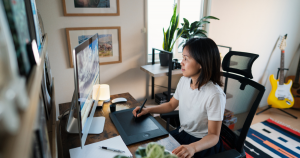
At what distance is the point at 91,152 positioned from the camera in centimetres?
86

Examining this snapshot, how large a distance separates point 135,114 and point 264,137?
2.14 m

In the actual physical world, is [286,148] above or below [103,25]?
below

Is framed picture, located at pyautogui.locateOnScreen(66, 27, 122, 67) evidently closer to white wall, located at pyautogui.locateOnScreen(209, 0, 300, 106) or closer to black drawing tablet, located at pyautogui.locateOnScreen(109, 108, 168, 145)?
black drawing tablet, located at pyautogui.locateOnScreen(109, 108, 168, 145)

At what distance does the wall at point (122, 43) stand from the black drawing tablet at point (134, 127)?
3.07 feet

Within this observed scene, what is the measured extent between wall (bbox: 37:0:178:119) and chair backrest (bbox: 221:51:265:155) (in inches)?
43.7

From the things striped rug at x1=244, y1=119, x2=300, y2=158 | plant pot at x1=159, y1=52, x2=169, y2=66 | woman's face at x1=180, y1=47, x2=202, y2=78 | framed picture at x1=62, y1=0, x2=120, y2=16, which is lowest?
striped rug at x1=244, y1=119, x2=300, y2=158

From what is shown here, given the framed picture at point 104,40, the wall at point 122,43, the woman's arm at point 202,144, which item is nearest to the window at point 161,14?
the wall at point 122,43

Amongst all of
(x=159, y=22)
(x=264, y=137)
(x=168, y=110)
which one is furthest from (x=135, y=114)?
(x=264, y=137)

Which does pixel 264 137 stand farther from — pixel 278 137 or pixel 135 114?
pixel 135 114

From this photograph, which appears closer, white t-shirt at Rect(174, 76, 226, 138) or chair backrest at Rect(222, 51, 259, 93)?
white t-shirt at Rect(174, 76, 226, 138)

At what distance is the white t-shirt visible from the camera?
3.35 feet

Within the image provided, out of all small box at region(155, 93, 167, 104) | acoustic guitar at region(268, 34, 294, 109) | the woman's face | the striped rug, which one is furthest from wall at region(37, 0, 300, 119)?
the woman's face

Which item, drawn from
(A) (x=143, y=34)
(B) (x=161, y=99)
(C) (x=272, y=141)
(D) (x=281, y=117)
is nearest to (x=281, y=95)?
(D) (x=281, y=117)

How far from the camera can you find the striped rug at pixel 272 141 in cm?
212
